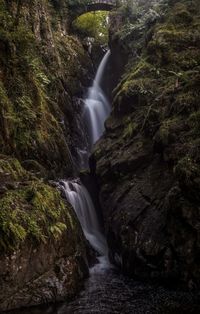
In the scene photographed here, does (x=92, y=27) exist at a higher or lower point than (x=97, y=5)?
lower

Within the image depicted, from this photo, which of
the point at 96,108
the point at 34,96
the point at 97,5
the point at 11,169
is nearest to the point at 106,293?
the point at 11,169

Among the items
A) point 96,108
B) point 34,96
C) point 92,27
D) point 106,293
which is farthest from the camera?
point 92,27

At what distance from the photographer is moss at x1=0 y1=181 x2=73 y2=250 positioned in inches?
405

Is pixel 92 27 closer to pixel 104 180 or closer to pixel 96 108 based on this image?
pixel 96 108

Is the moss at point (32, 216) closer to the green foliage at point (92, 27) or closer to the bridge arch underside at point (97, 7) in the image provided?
the bridge arch underside at point (97, 7)

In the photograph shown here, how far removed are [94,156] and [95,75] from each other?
12827 mm

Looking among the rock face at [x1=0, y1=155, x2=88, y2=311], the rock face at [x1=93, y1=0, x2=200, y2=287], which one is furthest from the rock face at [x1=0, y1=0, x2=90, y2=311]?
the rock face at [x1=93, y1=0, x2=200, y2=287]

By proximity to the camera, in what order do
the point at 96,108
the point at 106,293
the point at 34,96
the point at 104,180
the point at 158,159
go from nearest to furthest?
1. the point at 106,293
2. the point at 158,159
3. the point at 104,180
4. the point at 34,96
5. the point at 96,108

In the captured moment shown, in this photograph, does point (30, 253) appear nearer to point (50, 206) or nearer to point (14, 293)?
point (14, 293)

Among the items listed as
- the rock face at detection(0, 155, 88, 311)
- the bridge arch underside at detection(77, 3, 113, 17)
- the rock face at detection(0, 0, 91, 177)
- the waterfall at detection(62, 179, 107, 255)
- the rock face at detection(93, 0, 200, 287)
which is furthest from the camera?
the bridge arch underside at detection(77, 3, 113, 17)

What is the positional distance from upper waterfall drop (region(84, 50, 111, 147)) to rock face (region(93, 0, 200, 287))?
4.37 meters

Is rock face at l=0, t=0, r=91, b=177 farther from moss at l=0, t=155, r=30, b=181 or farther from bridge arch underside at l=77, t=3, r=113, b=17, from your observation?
bridge arch underside at l=77, t=3, r=113, b=17

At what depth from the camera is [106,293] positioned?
35.8 feet

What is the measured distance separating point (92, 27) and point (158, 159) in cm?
2210
